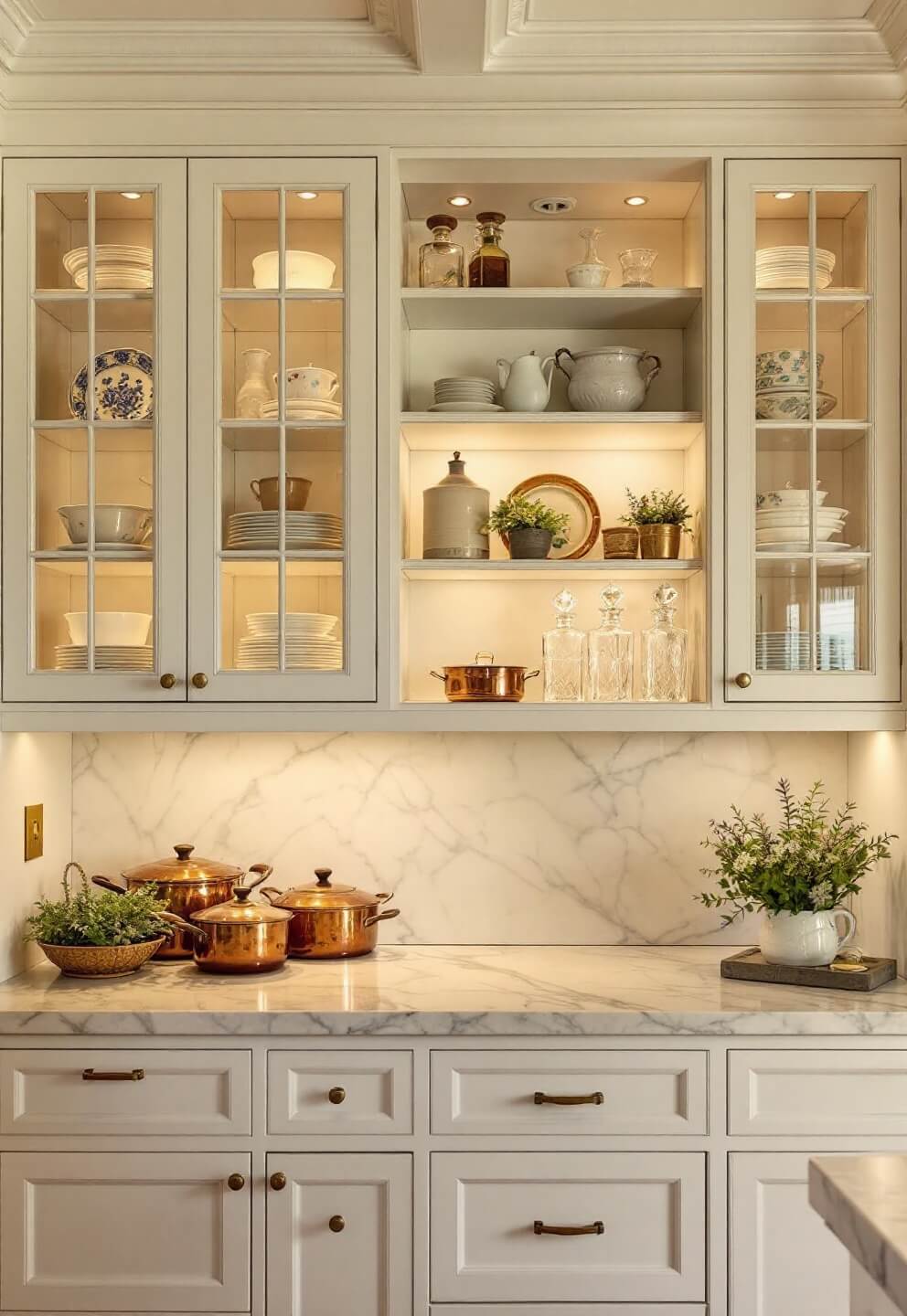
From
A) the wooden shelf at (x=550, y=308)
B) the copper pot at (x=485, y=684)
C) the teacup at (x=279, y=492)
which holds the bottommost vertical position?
the copper pot at (x=485, y=684)

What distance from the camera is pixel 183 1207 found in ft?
7.01

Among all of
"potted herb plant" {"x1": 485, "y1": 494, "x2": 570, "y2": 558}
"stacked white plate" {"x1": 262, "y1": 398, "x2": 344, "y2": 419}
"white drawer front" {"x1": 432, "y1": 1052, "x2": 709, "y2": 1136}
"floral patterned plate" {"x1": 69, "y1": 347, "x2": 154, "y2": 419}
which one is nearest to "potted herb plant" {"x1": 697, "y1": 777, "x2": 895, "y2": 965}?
"white drawer front" {"x1": 432, "y1": 1052, "x2": 709, "y2": 1136}

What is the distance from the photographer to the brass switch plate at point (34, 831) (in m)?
2.53

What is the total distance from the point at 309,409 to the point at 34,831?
109 centimetres

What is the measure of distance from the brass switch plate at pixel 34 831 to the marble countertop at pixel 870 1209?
1.79m

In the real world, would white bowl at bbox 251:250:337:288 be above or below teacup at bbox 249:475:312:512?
above

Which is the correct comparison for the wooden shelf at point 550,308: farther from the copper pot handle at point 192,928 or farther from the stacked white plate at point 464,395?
the copper pot handle at point 192,928

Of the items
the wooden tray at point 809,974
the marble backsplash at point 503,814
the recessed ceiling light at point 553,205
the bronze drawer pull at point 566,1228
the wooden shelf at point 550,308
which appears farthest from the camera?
the marble backsplash at point 503,814

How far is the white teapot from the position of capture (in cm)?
257

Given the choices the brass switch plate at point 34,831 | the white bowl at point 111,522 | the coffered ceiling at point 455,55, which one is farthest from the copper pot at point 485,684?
the coffered ceiling at point 455,55

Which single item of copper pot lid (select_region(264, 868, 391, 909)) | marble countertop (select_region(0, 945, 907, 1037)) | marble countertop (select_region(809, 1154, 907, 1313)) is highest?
copper pot lid (select_region(264, 868, 391, 909))

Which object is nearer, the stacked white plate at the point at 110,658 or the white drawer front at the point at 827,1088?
the white drawer front at the point at 827,1088

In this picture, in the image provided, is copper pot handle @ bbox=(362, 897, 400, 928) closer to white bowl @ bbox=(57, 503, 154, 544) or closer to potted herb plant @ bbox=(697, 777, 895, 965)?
potted herb plant @ bbox=(697, 777, 895, 965)

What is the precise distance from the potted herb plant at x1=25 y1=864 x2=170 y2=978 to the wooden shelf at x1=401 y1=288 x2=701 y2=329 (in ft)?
4.55
